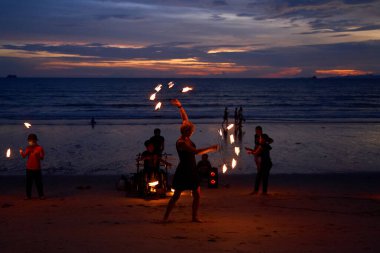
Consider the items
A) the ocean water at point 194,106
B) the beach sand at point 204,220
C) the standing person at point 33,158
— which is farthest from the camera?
the ocean water at point 194,106

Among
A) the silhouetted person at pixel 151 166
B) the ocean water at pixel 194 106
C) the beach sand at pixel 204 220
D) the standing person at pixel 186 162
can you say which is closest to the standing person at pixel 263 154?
the beach sand at pixel 204 220

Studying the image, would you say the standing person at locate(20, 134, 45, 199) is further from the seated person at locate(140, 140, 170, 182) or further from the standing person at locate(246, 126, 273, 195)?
the standing person at locate(246, 126, 273, 195)

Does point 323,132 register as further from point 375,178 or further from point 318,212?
point 318,212

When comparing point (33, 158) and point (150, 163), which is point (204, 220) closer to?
point (150, 163)

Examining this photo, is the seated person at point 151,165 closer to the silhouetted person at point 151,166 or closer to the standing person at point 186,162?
the silhouetted person at point 151,166

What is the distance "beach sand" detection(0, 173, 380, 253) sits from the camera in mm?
6844

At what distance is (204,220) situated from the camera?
340 inches

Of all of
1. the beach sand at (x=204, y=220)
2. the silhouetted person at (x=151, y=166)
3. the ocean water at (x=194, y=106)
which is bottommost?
the beach sand at (x=204, y=220)

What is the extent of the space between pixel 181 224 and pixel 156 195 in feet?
10.0

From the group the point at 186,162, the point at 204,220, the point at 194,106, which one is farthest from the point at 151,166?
the point at 194,106

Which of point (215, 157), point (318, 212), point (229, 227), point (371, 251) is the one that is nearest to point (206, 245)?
point (229, 227)

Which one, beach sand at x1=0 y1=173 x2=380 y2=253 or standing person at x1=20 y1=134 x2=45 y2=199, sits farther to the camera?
standing person at x1=20 y1=134 x2=45 y2=199

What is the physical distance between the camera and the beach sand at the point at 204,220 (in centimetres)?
684

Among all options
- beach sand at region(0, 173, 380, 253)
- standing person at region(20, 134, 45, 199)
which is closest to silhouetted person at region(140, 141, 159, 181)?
beach sand at region(0, 173, 380, 253)
